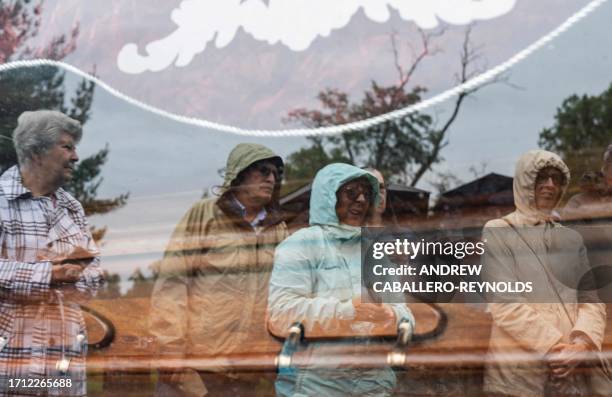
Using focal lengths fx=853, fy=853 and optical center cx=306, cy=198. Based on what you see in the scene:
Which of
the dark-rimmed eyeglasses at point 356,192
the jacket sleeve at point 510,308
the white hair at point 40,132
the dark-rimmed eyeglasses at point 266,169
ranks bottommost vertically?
the jacket sleeve at point 510,308

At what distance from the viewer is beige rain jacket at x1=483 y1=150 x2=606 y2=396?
1.93 m

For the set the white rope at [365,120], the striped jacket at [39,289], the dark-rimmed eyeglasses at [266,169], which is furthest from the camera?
the striped jacket at [39,289]

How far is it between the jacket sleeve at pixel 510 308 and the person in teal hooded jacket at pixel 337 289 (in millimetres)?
207

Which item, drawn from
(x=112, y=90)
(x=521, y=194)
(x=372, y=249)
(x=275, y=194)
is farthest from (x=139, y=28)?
(x=521, y=194)

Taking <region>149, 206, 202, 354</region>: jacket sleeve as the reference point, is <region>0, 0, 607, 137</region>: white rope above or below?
above

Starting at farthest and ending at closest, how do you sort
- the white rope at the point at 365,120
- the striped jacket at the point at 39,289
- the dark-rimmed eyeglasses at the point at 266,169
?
the striped jacket at the point at 39,289 < the dark-rimmed eyeglasses at the point at 266,169 < the white rope at the point at 365,120

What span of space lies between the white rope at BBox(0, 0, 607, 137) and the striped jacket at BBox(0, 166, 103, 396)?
0.29 meters

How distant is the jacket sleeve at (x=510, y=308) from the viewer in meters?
1.94

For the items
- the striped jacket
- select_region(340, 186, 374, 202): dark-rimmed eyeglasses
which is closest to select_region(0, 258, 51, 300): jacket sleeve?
the striped jacket

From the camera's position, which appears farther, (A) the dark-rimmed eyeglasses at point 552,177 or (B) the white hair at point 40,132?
(B) the white hair at point 40,132

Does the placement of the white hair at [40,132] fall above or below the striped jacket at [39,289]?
above

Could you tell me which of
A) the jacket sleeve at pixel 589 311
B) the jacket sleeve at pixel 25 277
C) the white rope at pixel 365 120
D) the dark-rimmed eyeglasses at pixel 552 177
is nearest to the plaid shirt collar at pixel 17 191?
the jacket sleeve at pixel 25 277

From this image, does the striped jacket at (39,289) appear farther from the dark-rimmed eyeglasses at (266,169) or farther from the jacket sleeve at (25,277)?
the dark-rimmed eyeglasses at (266,169)

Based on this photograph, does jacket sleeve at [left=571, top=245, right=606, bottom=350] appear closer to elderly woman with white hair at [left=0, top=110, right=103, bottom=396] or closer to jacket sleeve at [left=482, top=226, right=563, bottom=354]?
jacket sleeve at [left=482, top=226, right=563, bottom=354]
